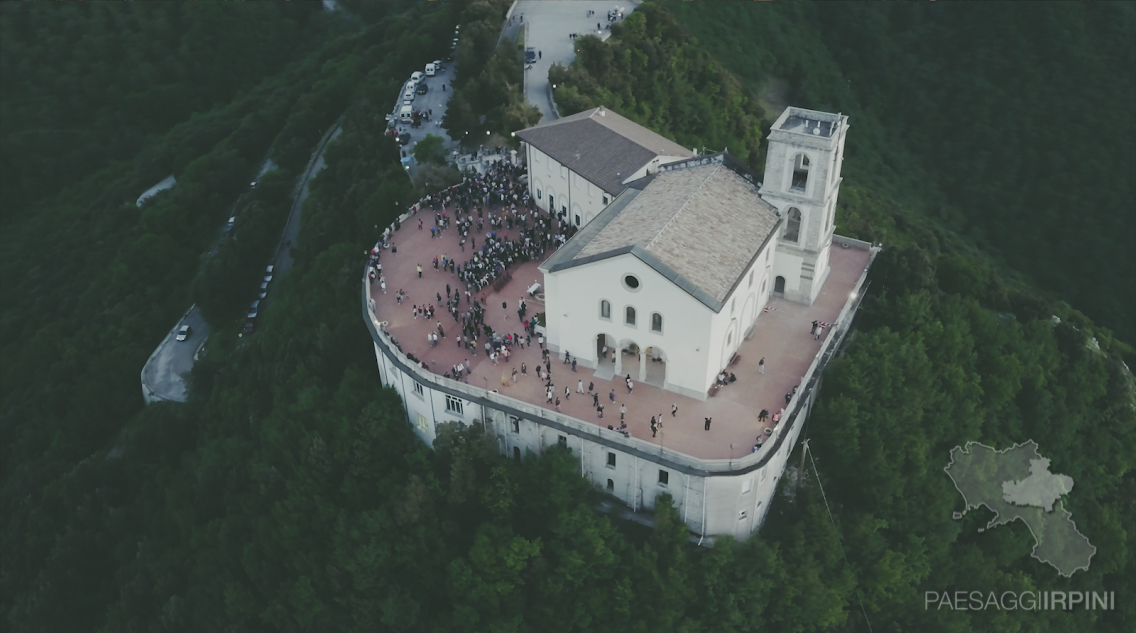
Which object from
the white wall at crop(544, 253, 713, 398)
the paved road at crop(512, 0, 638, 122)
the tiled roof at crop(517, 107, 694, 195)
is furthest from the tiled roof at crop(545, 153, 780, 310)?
the paved road at crop(512, 0, 638, 122)

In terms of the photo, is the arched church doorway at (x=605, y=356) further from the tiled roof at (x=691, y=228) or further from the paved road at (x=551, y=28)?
the paved road at (x=551, y=28)

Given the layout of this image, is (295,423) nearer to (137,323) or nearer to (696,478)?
(696,478)

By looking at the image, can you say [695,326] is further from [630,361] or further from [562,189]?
[562,189]

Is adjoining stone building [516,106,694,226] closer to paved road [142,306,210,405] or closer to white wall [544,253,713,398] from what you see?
white wall [544,253,713,398]

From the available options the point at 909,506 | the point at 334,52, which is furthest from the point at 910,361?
the point at 334,52

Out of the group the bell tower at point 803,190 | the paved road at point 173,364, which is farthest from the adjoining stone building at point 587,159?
the paved road at point 173,364

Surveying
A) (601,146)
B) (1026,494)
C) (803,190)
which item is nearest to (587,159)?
(601,146)
